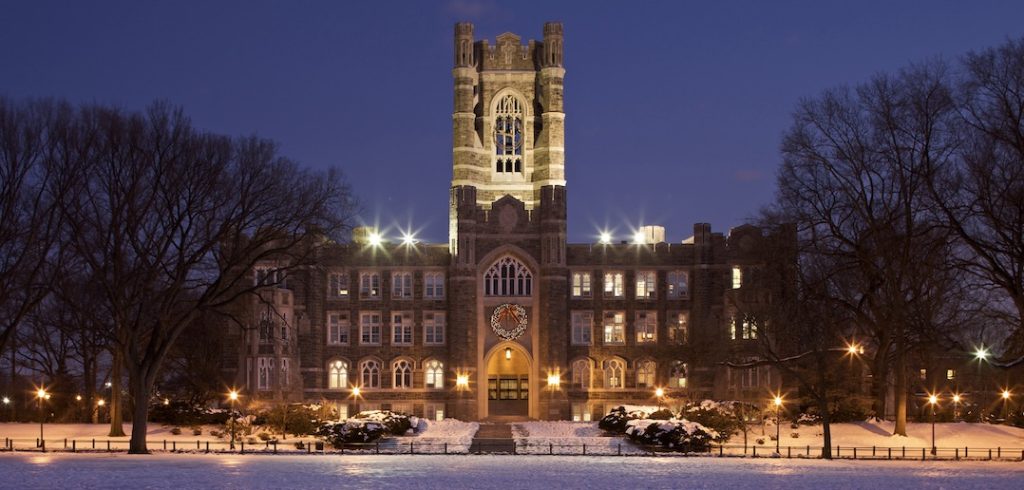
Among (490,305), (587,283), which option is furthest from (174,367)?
(587,283)

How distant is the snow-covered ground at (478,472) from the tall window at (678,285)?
109 feet

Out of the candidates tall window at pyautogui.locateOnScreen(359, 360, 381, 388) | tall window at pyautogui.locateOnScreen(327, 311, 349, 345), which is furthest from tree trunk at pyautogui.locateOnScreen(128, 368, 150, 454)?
tall window at pyautogui.locateOnScreen(359, 360, 381, 388)

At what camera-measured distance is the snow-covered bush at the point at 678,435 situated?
61.0 metres

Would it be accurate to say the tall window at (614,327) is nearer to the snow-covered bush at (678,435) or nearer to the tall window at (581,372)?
the tall window at (581,372)

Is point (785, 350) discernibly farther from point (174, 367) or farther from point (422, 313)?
point (174, 367)

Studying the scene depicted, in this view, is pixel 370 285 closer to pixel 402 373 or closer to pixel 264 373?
pixel 402 373

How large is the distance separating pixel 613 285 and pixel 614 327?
96.9 inches

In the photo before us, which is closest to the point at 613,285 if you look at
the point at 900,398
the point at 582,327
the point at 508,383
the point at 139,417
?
the point at 582,327

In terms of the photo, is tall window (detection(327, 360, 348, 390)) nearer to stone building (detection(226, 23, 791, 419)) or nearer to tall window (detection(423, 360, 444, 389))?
stone building (detection(226, 23, 791, 419))

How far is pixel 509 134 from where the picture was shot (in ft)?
339

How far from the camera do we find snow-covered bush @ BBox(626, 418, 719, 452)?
6103 centimetres

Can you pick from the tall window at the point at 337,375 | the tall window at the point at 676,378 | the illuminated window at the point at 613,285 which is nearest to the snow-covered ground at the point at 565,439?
the tall window at the point at 676,378

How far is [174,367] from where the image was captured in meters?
89.9

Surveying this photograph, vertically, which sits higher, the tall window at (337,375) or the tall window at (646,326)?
the tall window at (646,326)
